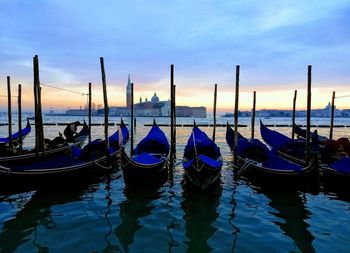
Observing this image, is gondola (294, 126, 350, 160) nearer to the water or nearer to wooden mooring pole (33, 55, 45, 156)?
the water

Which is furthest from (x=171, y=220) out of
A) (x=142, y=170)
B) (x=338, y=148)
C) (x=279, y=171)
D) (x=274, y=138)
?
(x=274, y=138)

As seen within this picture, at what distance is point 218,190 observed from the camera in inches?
390

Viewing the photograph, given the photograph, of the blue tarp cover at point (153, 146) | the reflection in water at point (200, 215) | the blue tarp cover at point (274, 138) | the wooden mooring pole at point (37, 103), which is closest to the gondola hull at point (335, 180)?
the reflection in water at point (200, 215)

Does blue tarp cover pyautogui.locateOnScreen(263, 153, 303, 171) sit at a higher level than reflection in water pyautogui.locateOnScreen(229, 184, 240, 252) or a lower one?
higher

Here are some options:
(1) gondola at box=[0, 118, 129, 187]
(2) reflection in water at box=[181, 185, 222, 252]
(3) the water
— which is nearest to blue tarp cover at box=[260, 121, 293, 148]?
(3) the water

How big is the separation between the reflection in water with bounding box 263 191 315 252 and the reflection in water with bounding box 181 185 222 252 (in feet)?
5.11

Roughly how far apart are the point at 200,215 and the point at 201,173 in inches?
69.5

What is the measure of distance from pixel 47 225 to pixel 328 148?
10.7 meters

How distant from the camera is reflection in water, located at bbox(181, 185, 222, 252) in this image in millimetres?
6094

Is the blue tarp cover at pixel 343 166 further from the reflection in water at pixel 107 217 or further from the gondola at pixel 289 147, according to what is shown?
Result: the reflection in water at pixel 107 217

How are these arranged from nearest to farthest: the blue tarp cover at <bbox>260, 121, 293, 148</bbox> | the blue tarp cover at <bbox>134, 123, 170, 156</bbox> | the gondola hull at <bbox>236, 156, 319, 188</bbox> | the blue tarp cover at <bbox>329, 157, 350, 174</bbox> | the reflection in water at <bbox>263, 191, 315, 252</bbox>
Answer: the reflection in water at <bbox>263, 191, 315, 252</bbox> < the gondola hull at <bbox>236, 156, 319, 188</bbox> < the blue tarp cover at <bbox>329, 157, 350, 174</bbox> < the blue tarp cover at <bbox>134, 123, 170, 156</bbox> < the blue tarp cover at <bbox>260, 121, 293, 148</bbox>

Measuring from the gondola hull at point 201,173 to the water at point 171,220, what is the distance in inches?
13.2

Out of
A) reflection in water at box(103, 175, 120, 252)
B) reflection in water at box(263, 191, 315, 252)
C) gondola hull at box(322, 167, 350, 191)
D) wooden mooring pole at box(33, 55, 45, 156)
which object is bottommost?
reflection in water at box(103, 175, 120, 252)

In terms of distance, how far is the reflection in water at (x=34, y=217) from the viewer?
602cm
